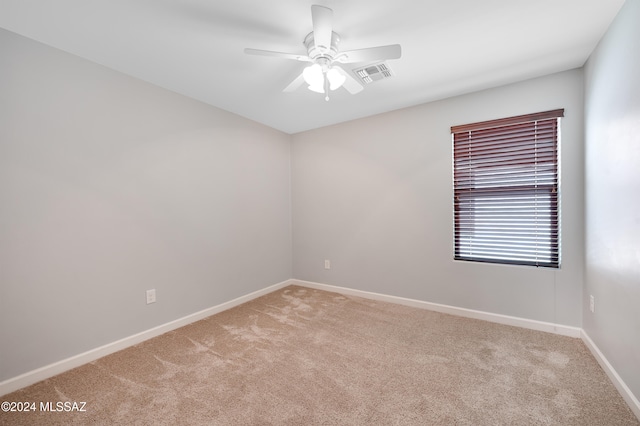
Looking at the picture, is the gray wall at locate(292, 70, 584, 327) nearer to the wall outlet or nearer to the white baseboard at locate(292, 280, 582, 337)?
the white baseboard at locate(292, 280, 582, 337)

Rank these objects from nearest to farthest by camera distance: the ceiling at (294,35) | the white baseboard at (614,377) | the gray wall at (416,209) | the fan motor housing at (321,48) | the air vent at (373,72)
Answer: the white baseboard at (614,377), the ceiling at (294,35), the fan motor housing at (321,48), the air vent at (373,72), the gray wall at (416,209)

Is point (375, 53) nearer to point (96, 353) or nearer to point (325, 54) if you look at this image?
point (325, 54)

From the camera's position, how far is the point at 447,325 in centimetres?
265

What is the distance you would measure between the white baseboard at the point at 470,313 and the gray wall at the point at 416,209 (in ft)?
0.17

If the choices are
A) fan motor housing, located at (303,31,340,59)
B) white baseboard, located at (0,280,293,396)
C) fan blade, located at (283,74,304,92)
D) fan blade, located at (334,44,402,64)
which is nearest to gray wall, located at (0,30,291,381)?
white baseboard, located at (0,280,293,396)

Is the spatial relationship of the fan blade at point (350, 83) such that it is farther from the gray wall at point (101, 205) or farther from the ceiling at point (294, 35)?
the gray wall at point (101, 205)

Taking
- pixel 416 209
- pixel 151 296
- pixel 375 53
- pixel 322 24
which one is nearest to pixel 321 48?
pixel 322 24

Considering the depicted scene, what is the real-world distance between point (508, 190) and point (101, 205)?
3.71 meters

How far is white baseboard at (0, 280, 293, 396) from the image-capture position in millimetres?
1752

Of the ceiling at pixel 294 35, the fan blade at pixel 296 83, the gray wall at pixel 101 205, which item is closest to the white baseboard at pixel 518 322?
the gray wall at pixel 101 205

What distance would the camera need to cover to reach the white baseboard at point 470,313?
2411 millimetres

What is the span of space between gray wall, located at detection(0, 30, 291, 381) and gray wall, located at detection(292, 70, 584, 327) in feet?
3.78

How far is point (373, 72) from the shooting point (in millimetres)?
2303

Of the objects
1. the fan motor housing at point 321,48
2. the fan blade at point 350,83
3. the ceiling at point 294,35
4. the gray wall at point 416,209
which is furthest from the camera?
the gray wall at point 416,209
